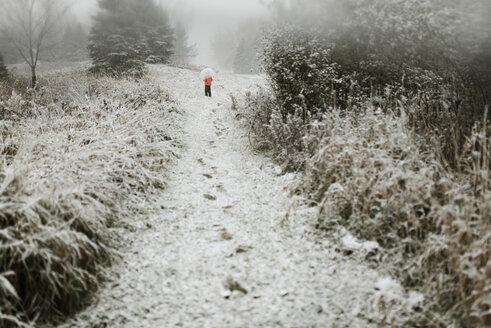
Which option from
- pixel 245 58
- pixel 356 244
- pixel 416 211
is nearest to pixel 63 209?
pixel 356 244

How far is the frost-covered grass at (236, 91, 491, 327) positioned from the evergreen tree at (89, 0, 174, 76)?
15120mm

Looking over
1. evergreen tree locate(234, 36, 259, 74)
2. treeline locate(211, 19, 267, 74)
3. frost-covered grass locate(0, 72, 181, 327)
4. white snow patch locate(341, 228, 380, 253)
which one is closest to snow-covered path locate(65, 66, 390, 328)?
white snow patch locate(341, 228, 380, 253)

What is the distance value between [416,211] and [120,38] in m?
19.2

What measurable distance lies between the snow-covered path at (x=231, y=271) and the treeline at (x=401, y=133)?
360 millimetres

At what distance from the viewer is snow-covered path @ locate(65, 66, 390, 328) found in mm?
2404

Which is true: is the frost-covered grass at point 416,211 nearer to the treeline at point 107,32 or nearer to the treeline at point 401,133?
the treeline at point 401,133

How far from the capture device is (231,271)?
2885 millimetres

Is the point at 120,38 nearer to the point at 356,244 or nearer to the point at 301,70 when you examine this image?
the point at 301,70

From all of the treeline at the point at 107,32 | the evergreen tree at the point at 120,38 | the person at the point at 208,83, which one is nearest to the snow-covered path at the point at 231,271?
the person at the point at 208,83

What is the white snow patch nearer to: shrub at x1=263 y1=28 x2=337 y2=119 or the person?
shrub at x1=263 y1=28 x2=337 y2=119

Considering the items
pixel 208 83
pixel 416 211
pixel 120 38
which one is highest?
pixel 120 38

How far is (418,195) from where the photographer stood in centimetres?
292

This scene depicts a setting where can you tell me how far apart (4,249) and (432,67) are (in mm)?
6656

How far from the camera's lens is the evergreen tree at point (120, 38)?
681 inches
